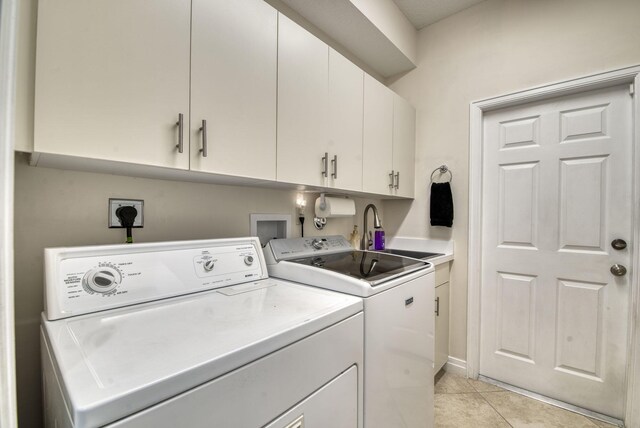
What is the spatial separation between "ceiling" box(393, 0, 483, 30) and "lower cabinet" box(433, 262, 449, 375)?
201 cm

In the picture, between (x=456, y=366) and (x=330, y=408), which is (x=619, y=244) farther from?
(x=330, y=408)

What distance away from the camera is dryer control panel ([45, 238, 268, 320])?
2.76 feet

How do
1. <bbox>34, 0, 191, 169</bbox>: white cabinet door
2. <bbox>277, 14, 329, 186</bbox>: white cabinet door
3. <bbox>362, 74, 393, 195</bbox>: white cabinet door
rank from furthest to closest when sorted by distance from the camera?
<bbox>362, 74, 393, 195</bbox>: white cabinet door < <bbox>277, 14, 329, 186</bbox>: white cabinet door < <bbox>34, 0, 191, 169</bbox>: white cabinet door

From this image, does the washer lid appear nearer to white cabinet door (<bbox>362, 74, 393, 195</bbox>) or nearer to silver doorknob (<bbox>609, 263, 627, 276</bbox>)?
white cabinet door (<bbox>362, 74, 393, 195</bbox>)

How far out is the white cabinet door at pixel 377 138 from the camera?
188cm

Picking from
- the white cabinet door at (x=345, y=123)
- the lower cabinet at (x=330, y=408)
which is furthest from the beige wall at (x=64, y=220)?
the lower cabinet at (x=330, y=408)

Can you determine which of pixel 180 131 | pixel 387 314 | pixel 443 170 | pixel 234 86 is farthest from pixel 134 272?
pixel 443 170

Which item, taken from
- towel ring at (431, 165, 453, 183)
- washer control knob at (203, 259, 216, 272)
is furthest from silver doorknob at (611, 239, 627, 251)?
washer control knob at (203, 259, 216, 272)

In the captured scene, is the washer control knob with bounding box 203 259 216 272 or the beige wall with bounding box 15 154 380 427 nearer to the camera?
the beige wall with bounding box 15 154 380 427

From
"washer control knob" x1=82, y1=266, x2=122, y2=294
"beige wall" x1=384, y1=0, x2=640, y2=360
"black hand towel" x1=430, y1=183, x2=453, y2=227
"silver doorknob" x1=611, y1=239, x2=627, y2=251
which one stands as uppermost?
"beige wall" x1=384, y1=0, x2=640, y2=360

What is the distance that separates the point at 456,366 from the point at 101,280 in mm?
2492

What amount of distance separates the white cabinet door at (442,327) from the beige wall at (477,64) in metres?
0.08

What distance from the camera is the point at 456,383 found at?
2.18 meters

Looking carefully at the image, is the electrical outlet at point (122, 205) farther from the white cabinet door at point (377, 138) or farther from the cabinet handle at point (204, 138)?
the white cabinet door at point (377, 138)
